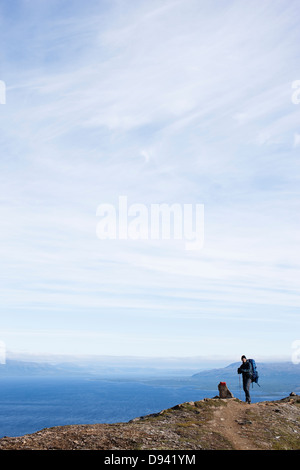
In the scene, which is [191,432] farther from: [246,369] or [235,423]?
[246,369]

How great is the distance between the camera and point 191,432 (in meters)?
24.2

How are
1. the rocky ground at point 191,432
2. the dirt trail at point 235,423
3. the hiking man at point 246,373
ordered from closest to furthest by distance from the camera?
the rocky ground at point 191,432
the dirt trail at point 235,423
the hiking man at point 246,373

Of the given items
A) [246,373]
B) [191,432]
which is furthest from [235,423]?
[246,373]

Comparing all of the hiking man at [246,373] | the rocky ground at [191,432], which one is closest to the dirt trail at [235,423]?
the rocky ground at [191,432]

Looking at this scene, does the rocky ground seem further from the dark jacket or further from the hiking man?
the dark jacket

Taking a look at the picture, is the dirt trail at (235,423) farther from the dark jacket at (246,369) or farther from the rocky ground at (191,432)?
the dark jacket at (246,369)

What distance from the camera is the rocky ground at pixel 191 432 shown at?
68.6 ft

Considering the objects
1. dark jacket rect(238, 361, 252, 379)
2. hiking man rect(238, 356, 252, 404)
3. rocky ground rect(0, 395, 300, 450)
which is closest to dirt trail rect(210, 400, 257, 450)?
rocky ground rect(0, 395, 300, 450)

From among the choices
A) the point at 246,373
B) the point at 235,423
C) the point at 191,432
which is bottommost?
the point at 235,423

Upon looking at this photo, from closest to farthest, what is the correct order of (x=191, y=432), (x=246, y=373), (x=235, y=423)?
(x=191, y=432)
(x=235, y=423)
(x=246, y=373)

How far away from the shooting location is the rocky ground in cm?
2091

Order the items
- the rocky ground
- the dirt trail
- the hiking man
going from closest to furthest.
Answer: the rocky ground → the dirt trail → the hiking man
